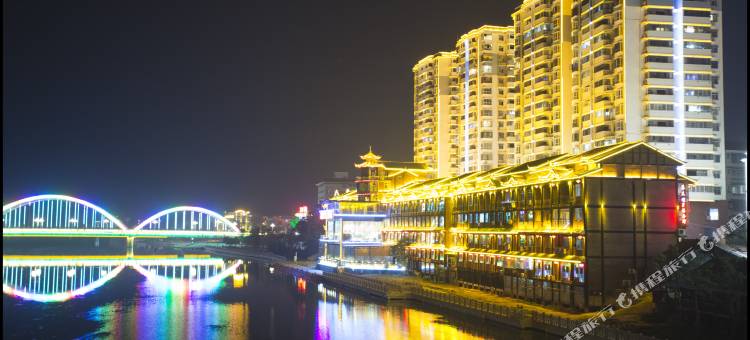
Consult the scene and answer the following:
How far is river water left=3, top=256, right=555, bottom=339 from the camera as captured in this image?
46.3 meters

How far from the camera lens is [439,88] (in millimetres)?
123875

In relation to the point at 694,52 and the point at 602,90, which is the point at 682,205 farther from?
the point at 602,90

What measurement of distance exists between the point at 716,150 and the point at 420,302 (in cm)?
3498

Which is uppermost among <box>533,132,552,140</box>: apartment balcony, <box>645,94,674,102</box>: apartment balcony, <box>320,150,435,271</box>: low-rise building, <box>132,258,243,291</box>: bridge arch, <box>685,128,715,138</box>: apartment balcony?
<box>645,94,674,102</box>: apartment balcony

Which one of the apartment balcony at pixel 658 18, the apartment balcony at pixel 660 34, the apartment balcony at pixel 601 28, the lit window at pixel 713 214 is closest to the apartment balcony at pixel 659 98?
the apartment balcony at pixel 660 34

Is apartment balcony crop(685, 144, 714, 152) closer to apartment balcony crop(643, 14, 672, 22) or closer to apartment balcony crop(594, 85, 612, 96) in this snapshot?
apartment balcony crop(594, 85, 612, 96)

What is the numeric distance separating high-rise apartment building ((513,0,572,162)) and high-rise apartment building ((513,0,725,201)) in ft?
14.1

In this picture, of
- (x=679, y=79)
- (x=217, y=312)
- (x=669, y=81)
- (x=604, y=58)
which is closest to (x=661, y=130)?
(x=669, y=81)

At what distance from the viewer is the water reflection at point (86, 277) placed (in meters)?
75.7

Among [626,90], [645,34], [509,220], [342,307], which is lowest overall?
[342,307]

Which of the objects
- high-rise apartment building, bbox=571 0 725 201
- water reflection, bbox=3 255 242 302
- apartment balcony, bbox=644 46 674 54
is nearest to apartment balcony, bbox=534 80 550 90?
high-rise apartment building, bbox=571 0 725 201

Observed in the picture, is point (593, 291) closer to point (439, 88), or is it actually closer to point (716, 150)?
point (716, 150)

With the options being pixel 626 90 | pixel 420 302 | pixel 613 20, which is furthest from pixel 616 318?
pixel 613 20

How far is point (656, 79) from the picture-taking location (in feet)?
234
